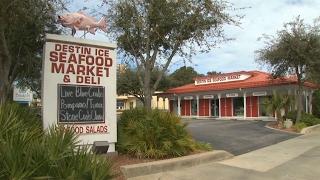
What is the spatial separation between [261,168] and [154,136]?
2949mm

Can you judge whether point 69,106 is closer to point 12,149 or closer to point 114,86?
point 114,86

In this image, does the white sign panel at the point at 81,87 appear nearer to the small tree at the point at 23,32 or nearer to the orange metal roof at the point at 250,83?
the small tree at the point at 23,32

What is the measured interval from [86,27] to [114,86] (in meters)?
1.71

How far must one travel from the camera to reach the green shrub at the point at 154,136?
1237cm

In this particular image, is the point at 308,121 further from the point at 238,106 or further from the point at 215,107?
the point at 215,107

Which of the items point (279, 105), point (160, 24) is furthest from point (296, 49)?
point (160, 24)

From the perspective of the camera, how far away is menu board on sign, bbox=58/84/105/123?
1139 centimetres

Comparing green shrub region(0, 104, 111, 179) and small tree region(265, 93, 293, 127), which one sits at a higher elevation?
small tree region(265, 93, 293, 127)

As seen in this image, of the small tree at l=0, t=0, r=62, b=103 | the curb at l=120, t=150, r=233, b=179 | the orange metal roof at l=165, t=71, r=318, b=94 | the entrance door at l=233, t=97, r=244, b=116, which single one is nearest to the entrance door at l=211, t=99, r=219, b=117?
the orange metal roof at l=165, t=71, r=318, b=94

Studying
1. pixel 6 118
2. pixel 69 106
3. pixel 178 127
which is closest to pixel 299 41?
pixel 178 127

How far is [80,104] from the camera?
11703 mm

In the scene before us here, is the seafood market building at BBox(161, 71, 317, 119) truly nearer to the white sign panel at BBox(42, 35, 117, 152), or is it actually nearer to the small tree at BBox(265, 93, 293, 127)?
the small tree at BBox(265, 93, 293, 127)

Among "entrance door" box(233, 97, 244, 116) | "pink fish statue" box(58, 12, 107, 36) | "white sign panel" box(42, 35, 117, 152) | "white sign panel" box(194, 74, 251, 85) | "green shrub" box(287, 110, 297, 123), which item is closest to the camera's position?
"white sign panel" box(42, 35, 117, 152)

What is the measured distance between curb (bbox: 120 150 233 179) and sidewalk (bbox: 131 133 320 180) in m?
0.14
